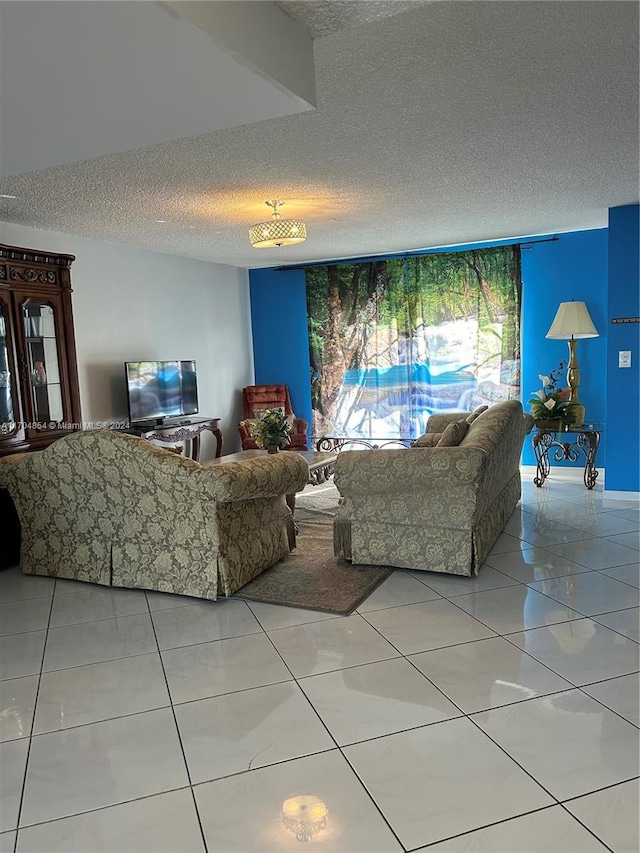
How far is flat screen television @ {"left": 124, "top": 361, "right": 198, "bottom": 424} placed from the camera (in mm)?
5961

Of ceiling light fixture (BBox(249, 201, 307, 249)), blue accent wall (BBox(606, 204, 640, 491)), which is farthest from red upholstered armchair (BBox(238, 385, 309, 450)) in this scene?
blue accent wall (BBox(606, 204, 640, 491))

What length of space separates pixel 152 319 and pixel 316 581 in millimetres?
3990

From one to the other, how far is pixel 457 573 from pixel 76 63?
300 centimetres

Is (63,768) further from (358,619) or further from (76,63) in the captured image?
(76,63)

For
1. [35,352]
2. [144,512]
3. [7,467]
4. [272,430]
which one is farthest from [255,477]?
[35,352]

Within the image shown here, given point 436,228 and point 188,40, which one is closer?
point 188,40

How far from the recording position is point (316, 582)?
11.7ft

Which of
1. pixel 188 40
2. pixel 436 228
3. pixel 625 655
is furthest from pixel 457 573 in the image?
pixel 436 228

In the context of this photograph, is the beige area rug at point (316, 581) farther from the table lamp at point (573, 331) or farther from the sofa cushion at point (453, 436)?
the table lamp at point (573, 331)

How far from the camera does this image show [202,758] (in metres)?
2.09

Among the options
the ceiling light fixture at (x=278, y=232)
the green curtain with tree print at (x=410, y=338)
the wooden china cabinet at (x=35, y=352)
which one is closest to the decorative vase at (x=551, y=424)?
the green curtain with tree print at (x=410, y=338)

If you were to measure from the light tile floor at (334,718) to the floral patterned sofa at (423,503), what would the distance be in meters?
0.19

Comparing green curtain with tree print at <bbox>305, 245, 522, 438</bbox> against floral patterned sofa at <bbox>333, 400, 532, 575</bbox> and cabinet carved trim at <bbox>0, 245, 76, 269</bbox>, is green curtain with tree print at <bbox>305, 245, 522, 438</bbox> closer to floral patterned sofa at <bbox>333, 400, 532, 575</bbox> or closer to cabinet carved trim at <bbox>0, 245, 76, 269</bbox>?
floral patterned sofa at <bbox>333, 400, 532, 575</bbox>

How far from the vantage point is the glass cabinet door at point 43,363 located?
15.7 feet
